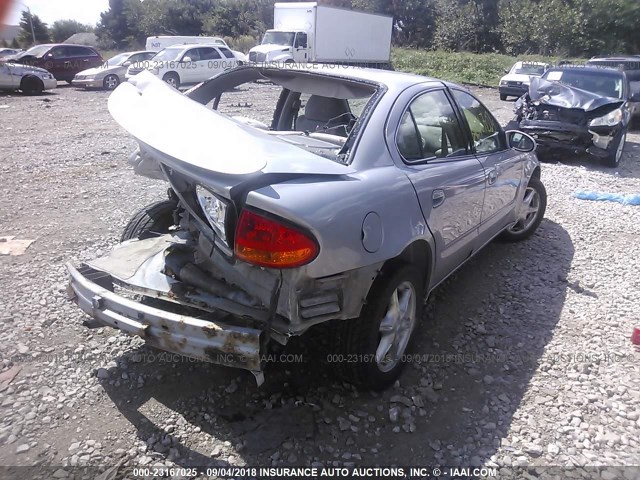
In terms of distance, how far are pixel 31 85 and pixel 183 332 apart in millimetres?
18509

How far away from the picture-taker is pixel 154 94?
9.56ft

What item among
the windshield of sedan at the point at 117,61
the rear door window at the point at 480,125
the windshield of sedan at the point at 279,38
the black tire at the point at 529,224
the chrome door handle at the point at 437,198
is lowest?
the black tire at the point at 529,224

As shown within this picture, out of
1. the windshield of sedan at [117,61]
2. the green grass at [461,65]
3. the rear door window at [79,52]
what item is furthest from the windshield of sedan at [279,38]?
the green grass at [461,65]

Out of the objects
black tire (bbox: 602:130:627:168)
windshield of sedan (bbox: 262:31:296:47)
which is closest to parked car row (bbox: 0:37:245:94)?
windshield of sedan (bbox: 262:31:296:47)

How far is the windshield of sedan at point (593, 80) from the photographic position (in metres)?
9.64

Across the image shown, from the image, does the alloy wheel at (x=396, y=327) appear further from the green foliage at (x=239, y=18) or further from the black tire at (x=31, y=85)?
the green foliage at (x=239, y=18)

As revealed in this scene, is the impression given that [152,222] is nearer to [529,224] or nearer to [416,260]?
[416,260]

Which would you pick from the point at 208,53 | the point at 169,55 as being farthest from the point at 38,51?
the point at 208,53

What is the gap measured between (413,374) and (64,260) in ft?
10.4

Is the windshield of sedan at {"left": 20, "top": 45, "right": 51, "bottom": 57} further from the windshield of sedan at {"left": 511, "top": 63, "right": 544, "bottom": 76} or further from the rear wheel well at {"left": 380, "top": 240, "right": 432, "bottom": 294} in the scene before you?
the rear wheel well at {"left": 380, "top": 240, "right": 432, "bottom": 294}

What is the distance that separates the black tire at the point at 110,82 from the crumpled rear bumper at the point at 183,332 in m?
19.0

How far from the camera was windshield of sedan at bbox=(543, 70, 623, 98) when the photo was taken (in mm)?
9637

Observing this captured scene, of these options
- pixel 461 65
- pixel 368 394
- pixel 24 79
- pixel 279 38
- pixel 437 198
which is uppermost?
pixel 279 38

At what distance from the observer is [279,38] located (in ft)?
81.6
